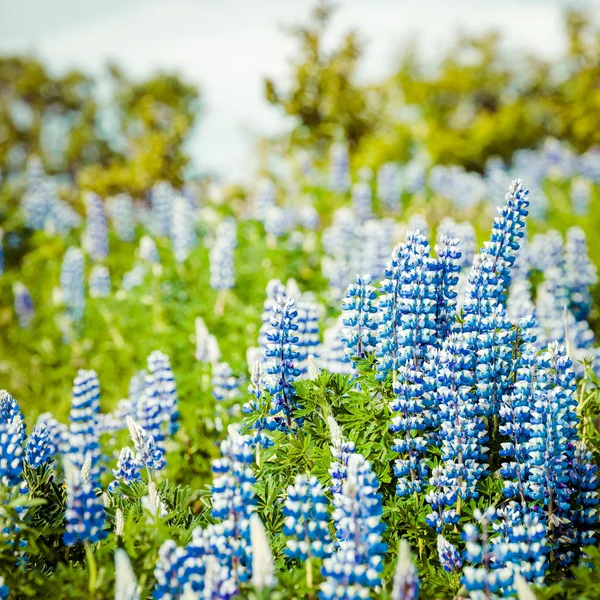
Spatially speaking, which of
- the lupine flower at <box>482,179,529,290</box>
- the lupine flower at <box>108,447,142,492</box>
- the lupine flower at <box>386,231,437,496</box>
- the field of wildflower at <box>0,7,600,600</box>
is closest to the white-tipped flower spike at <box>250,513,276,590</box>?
the field of wildflower at <box>0,7,600,600</box>

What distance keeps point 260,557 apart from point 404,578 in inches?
18.6

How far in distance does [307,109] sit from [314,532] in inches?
432

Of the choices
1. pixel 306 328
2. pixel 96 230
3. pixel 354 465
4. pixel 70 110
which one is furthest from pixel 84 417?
pixel 70 110

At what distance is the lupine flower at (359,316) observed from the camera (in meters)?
3.22

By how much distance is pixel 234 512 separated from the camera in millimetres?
2488

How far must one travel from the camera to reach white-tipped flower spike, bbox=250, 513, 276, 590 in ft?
6.76

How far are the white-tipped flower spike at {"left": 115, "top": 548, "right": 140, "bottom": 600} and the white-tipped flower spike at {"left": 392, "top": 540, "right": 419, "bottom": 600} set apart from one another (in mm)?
874

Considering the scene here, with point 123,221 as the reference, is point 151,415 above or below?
below

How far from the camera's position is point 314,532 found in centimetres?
244

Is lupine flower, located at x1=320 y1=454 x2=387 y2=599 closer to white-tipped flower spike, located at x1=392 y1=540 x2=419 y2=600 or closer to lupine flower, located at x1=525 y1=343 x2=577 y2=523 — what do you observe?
white-tipped flower spike, located at x1=392 y1=540 x2=419 y2=600

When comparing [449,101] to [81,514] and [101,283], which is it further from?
[81,514]

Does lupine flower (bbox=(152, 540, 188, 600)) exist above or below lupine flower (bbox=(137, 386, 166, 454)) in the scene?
below

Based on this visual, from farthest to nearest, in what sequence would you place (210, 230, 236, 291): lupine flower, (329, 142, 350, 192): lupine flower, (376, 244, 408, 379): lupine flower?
(329, 142, 350, 192): lupine flower < (210, 230, 236, 291): lupine flower < (376, 244, 408, 379): lupine flower

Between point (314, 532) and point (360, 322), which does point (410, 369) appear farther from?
point (314, 532)
